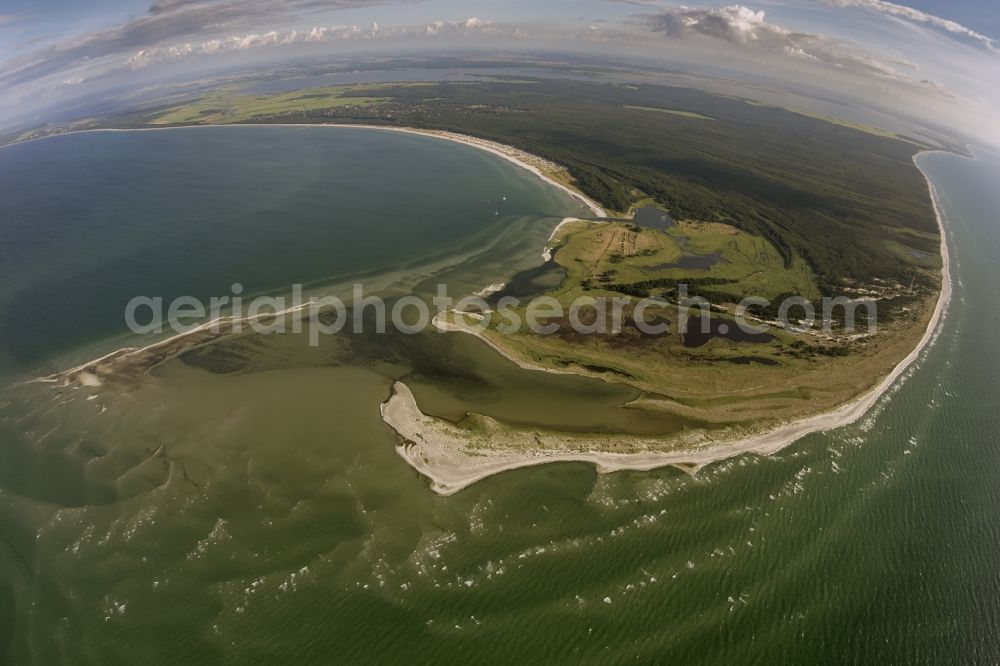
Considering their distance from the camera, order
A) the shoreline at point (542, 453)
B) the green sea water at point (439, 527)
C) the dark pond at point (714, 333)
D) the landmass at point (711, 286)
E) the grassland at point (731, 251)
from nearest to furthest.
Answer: the green sea water at point (439, 527) → the shoreline at point (542, 453) → the landmass at point (711, 286) → the grassland at point (731, 251) → the dark pond at point (714, 333)

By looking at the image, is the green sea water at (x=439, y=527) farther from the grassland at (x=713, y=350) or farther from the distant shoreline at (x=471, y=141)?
the distant shoreline at (x=471, y=141)

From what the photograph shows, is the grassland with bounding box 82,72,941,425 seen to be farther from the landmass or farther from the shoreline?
the shoreline

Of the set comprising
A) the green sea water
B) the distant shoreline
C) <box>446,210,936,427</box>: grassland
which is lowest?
the green sea water

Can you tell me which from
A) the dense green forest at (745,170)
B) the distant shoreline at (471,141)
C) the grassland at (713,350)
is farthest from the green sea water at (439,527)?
the distant shoreline at (471,141)

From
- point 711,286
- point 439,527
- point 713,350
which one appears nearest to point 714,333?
point 713,350

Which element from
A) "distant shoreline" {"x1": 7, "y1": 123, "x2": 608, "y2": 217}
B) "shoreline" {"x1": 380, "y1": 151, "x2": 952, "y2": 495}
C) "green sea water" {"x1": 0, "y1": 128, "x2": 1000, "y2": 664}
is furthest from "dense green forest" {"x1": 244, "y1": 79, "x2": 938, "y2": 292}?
"shoreline" {"x1": 380, "y1": 151, "x2": 952, "y2": 495}

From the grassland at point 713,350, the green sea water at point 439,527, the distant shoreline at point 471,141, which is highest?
the distant shoreline at point 471,141

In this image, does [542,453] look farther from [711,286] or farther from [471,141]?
[471,141]
